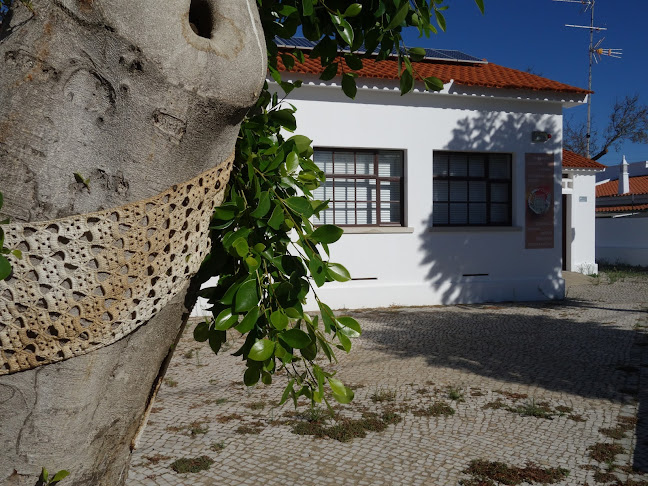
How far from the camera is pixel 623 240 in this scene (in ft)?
79.7

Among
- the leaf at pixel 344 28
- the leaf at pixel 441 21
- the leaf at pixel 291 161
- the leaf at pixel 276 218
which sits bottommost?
the leaf at pixel 276 218

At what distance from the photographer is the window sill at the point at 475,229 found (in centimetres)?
1232

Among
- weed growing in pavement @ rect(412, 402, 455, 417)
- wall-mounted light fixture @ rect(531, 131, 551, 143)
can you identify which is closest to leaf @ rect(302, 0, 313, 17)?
weed growing in pavement @ rect(412, 402, 455, 417)

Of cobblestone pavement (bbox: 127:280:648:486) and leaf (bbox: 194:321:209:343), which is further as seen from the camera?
cobblestone pavement (bbox: 127:280:648:486)

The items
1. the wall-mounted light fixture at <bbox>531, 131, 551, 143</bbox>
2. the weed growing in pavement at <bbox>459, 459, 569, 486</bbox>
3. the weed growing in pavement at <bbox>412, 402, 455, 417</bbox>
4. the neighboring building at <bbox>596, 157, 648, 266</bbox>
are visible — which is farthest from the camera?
the neighboring building at <bbox>596, 157, 648, 266</bbox>

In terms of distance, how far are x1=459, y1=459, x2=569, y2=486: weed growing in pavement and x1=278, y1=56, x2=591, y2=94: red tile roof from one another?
7.98 metres

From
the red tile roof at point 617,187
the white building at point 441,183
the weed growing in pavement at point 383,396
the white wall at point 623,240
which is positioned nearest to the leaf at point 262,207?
the weed growing in pavement at point 383,396

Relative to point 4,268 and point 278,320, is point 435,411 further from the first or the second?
point 4,268

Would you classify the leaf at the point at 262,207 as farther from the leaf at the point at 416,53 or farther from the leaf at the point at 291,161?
the leaf at the point at 416,53

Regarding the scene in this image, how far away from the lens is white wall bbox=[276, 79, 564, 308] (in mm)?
11508

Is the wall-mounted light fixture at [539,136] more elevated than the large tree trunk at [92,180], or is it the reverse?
the wall-mounted light fixture at [539,136]

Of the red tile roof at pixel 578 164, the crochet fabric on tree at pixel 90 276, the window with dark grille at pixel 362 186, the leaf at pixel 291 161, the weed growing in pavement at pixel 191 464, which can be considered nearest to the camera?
the crochet fabric on tree at pixel 90 276

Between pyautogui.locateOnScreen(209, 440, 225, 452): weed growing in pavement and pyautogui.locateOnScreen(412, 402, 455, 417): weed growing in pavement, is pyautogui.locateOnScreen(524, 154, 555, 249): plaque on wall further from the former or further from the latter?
pyautogui.locateOnScreen(209, 440, 225, 452): weed growing in pavement

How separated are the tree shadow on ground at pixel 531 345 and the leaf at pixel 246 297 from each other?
3.91 meters
